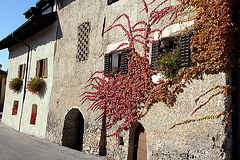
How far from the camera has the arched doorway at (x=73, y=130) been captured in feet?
29.8

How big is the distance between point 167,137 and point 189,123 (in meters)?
0.67

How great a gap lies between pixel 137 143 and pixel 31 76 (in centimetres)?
772

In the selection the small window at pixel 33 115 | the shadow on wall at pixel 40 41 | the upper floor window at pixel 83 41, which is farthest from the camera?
the small window at pixel 33 115

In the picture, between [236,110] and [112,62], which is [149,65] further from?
[236,110]

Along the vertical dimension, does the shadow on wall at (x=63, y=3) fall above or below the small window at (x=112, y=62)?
above

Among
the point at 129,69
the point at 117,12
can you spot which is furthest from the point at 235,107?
the point at 117,12

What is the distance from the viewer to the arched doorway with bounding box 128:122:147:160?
642 centimetres

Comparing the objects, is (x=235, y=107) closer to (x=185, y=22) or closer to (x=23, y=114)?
(x=185, y=22)

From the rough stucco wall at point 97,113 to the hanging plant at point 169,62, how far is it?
Result: 1.62ft

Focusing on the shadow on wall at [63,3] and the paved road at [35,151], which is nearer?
the paved road at [35,151]

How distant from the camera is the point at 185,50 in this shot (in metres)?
5.18

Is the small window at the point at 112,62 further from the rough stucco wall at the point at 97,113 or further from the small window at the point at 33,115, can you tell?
the small window at the point at 33,115

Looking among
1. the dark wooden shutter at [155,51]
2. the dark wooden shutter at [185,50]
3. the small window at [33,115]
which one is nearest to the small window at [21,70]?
the small window at [33,115]

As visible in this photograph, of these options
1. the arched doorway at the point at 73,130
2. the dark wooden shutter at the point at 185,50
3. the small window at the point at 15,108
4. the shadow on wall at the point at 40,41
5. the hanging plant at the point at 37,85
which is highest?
the shadow on wall at the point at 40,41
